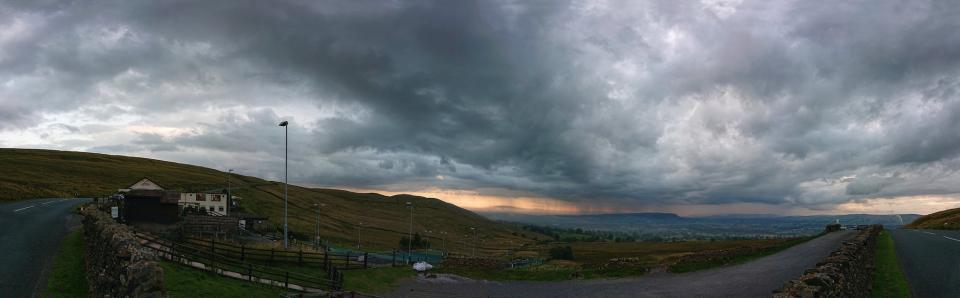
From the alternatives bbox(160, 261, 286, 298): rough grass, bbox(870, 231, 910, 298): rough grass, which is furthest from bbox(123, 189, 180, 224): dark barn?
bbox(870, 231, 910, 298): rough grass

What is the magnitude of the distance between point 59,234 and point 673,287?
43.8m

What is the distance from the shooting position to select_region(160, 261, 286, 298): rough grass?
78.3 feet

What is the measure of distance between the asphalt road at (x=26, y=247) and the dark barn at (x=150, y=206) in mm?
8887

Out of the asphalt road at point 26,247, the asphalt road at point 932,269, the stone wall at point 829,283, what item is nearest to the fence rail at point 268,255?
the asphalt road at point 26,247

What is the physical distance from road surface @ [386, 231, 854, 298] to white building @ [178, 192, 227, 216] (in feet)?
190

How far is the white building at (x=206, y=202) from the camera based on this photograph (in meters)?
88.3

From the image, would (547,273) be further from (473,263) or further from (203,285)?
(203,285)

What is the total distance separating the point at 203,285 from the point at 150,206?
42.2m

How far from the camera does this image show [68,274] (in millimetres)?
24094

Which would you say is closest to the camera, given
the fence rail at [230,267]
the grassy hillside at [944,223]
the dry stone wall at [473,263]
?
the fence rail at [230,267]

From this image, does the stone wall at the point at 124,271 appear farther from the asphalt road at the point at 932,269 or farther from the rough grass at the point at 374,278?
the asphalt road at the point at 932,269

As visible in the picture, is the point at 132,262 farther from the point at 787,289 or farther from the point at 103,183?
the point at 103,183

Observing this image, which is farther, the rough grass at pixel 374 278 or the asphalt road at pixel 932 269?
the rough grass at pixel 374 278

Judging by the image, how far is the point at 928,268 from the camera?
104ft
